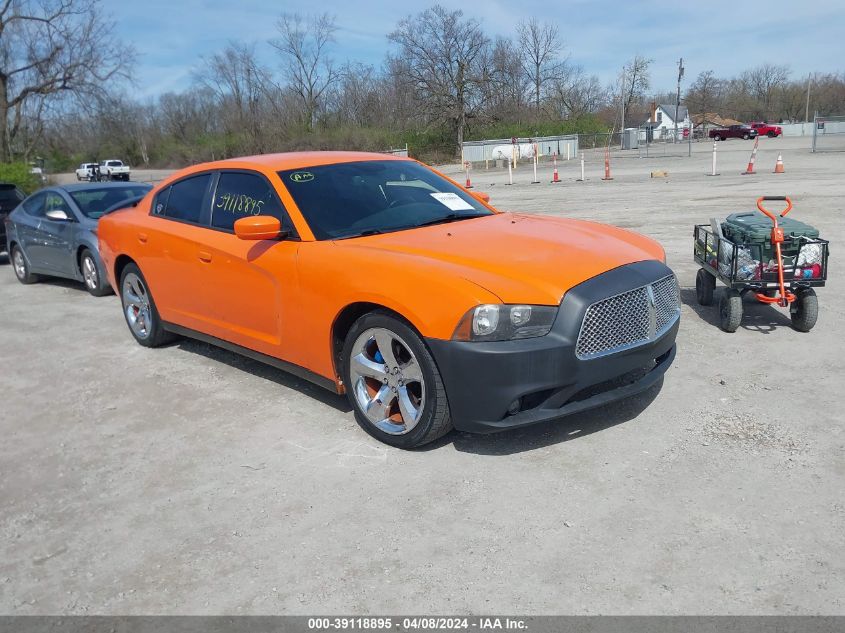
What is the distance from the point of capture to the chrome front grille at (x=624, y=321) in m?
3.67

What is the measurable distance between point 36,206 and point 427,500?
30.7ft

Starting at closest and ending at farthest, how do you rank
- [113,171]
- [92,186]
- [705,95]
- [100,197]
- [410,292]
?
[410,292]
[100,197]
[92,186]
[113,171]
[705,95]

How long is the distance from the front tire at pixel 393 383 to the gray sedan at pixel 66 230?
5935 mm

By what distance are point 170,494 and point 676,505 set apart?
2556 mm

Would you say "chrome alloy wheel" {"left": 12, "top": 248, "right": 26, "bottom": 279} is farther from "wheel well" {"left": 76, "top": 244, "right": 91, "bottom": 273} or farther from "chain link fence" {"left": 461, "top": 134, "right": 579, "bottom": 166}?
"chain link fence" {"left": 461, "top": 134, "right": 579, "bottom": 166}

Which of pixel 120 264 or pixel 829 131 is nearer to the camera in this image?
pixel 120 264

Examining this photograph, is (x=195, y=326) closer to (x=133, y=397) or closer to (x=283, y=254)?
(x=133, y=397)

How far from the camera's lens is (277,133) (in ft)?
204

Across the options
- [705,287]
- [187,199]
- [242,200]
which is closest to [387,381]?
[242,200]

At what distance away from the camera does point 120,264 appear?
6.62 m

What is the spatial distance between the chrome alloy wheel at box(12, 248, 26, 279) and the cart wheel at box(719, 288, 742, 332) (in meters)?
9.80

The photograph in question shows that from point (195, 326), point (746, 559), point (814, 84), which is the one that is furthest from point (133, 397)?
point (814, 84)

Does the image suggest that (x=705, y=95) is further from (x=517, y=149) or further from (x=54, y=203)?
(x=54, y=203)

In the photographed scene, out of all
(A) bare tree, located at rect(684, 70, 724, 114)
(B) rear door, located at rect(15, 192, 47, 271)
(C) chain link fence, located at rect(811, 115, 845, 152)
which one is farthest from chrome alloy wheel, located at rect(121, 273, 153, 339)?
(A) bare tree, located at rect(684, 70, 724, 114)
